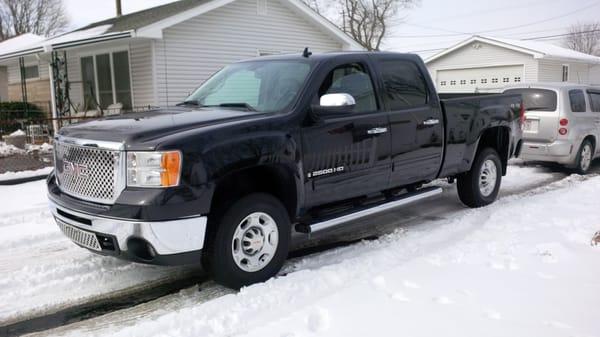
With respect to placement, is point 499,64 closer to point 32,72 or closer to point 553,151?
point 553,151

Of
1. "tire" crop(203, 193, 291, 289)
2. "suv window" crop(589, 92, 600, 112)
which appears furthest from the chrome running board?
"suv window" crop(589, 92, 600, 112)

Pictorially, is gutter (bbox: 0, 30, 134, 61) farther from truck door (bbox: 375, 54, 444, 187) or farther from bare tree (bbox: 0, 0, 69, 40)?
bare tree (bbox: 0, 0, 69, 40)

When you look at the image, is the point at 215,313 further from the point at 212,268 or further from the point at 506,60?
the point at 506,60

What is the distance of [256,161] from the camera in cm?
409

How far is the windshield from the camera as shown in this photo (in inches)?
186

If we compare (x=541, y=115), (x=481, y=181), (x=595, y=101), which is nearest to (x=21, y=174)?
(x=481, y=181)

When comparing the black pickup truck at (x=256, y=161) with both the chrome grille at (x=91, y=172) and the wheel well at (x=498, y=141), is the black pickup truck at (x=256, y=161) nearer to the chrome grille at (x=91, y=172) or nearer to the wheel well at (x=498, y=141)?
the chrome grille at (x=91, y=172)

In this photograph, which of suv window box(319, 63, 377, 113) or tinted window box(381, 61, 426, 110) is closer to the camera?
suv window box(319, 63, 377, 113)

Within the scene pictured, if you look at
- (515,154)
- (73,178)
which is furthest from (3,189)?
(515,154)

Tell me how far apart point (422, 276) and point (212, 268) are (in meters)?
1.67

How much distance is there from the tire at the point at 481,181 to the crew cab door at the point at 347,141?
1951 millimetres

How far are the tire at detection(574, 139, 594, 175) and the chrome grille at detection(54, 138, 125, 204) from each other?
27.9 ft

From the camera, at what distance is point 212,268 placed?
13.2 ft

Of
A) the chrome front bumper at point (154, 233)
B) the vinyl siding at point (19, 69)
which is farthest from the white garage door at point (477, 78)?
the chrome front bumper at point (154, 233)
